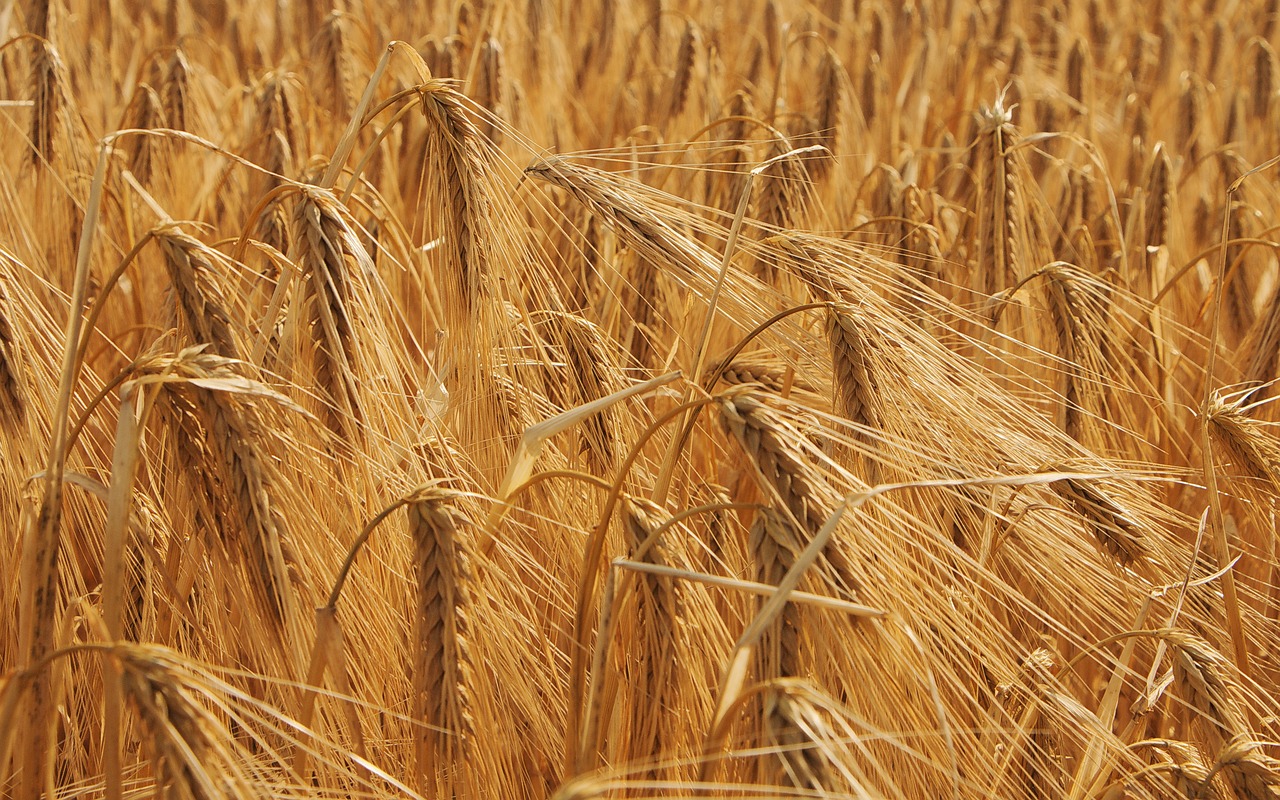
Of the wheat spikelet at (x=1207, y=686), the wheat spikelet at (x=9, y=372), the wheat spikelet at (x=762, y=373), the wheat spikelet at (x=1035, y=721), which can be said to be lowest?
the wheat spikelet at (x=1035, y=721)

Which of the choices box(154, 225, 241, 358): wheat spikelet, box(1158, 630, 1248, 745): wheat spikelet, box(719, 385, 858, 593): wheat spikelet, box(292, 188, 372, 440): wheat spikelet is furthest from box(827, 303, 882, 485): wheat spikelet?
box(154, 225, 241, 358): wheat spikelet

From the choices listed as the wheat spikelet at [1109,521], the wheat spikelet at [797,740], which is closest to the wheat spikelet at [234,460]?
the wheat spikelet at [797,740]

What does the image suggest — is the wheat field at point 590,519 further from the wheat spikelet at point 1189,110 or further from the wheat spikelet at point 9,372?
the wheat spikelet at point 1189,110

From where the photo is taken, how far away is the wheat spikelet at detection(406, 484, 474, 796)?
3.02ft

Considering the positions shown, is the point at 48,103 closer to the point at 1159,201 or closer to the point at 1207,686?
the point at 1207,686

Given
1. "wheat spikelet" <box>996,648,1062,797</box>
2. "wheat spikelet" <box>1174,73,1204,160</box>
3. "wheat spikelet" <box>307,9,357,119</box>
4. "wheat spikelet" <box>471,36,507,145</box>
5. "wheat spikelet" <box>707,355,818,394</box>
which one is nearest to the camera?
"wheat spikelet" <box>996,648,1062,797</box>

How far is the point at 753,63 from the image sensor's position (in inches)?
143

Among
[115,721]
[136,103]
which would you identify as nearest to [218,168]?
[136,103]

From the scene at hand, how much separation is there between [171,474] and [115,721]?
0.29 meters

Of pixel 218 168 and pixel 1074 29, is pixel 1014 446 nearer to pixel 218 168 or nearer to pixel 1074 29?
pixel 218 168

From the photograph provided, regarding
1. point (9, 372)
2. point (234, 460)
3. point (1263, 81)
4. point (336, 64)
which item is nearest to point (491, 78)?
point (336, 64)

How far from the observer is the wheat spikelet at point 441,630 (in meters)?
0.92

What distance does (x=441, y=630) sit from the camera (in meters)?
0.95

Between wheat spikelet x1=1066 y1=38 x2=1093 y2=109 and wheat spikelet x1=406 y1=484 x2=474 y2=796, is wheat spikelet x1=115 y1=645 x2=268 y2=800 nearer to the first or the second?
wheat spikelet x1=406 y1=484 x2=474 y2=796
